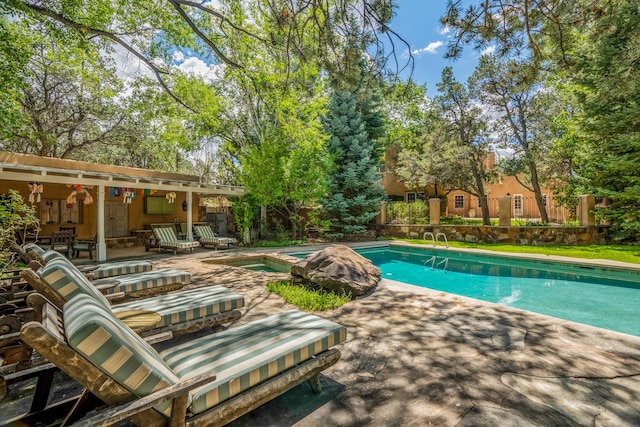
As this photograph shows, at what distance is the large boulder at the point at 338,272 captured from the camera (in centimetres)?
545

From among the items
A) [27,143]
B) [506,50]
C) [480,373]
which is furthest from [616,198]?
[27,143]

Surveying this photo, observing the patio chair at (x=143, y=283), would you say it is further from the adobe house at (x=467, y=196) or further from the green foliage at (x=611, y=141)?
the adobe house at (x=467, y=196)

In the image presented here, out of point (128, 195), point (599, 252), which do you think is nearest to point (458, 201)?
point (599, 252)

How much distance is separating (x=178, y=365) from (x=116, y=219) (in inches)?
561

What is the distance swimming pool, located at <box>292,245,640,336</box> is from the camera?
558 centimetres

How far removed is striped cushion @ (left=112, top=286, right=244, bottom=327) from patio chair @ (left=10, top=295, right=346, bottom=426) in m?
0.86

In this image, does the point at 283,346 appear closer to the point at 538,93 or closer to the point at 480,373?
the point at 480,373

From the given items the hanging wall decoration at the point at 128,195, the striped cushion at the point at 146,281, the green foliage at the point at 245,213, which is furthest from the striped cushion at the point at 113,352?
the hanging wall decoration at the point at 128,195

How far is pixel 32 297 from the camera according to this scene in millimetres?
2088

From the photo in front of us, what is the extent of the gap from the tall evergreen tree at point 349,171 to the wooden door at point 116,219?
9.15 meters

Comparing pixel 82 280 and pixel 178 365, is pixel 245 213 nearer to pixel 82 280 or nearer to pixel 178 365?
pixel 82 280

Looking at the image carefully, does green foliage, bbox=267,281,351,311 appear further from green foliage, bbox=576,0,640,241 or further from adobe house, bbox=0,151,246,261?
green foliage, bbox=576,0,640,241

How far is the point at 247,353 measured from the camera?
7.18ft

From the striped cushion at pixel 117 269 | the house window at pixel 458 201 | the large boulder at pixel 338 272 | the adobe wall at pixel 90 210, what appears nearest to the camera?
the striped cushion at pixel 117 269
